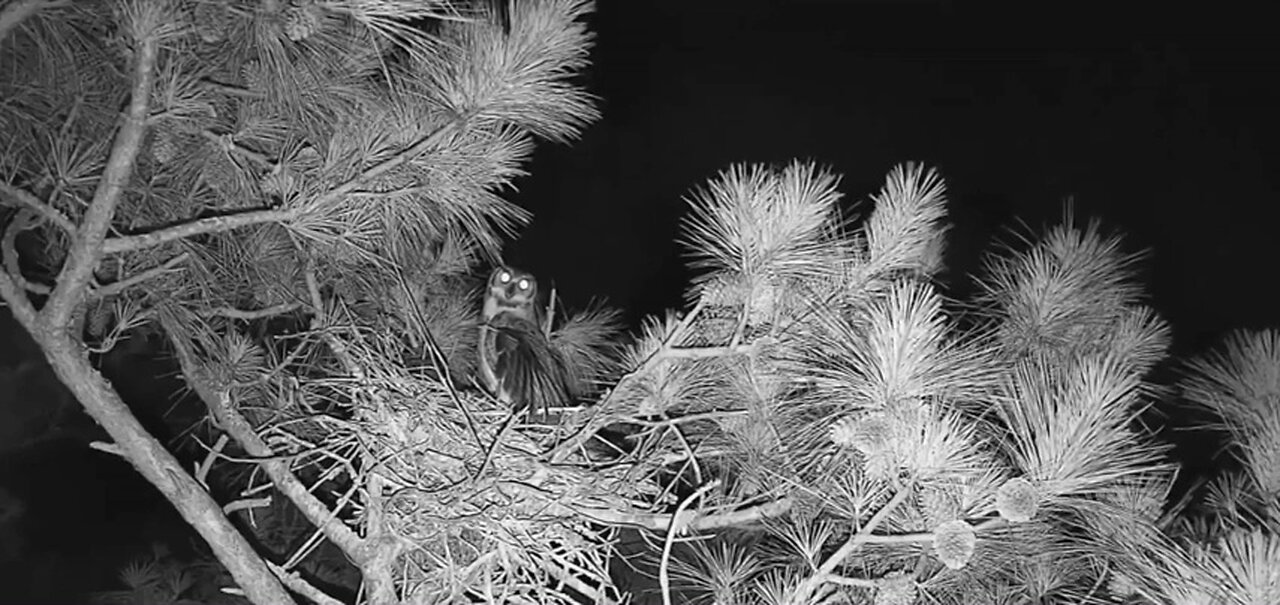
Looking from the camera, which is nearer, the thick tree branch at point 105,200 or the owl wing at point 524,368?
the thick tree branch at point 105,200

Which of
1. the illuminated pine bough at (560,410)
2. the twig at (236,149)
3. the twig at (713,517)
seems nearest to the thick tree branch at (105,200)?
the illuminated pine bough at (560,410)

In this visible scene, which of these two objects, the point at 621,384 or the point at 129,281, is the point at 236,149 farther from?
the point at 621,384

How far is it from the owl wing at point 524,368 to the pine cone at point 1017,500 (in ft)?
2.53

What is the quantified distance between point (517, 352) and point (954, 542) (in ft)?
2.78

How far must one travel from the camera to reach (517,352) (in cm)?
173

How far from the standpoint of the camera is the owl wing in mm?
1690

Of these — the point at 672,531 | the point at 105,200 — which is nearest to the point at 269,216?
the point at 105,200

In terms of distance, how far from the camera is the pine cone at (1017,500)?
1.14 metres

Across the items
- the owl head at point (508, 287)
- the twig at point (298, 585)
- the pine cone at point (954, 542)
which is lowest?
the twig at point (298, 585)

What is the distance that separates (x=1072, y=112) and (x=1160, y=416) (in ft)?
4.67

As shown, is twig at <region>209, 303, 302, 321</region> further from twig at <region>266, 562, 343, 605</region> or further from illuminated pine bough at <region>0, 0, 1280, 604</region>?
twig at <region>266, 562, 343, 605</region>

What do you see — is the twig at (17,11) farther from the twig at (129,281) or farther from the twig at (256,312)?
the twig at (256,312)

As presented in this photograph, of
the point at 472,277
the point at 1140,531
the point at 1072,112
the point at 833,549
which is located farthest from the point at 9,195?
the point at 1072,112

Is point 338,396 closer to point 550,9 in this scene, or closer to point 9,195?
point 9,195
